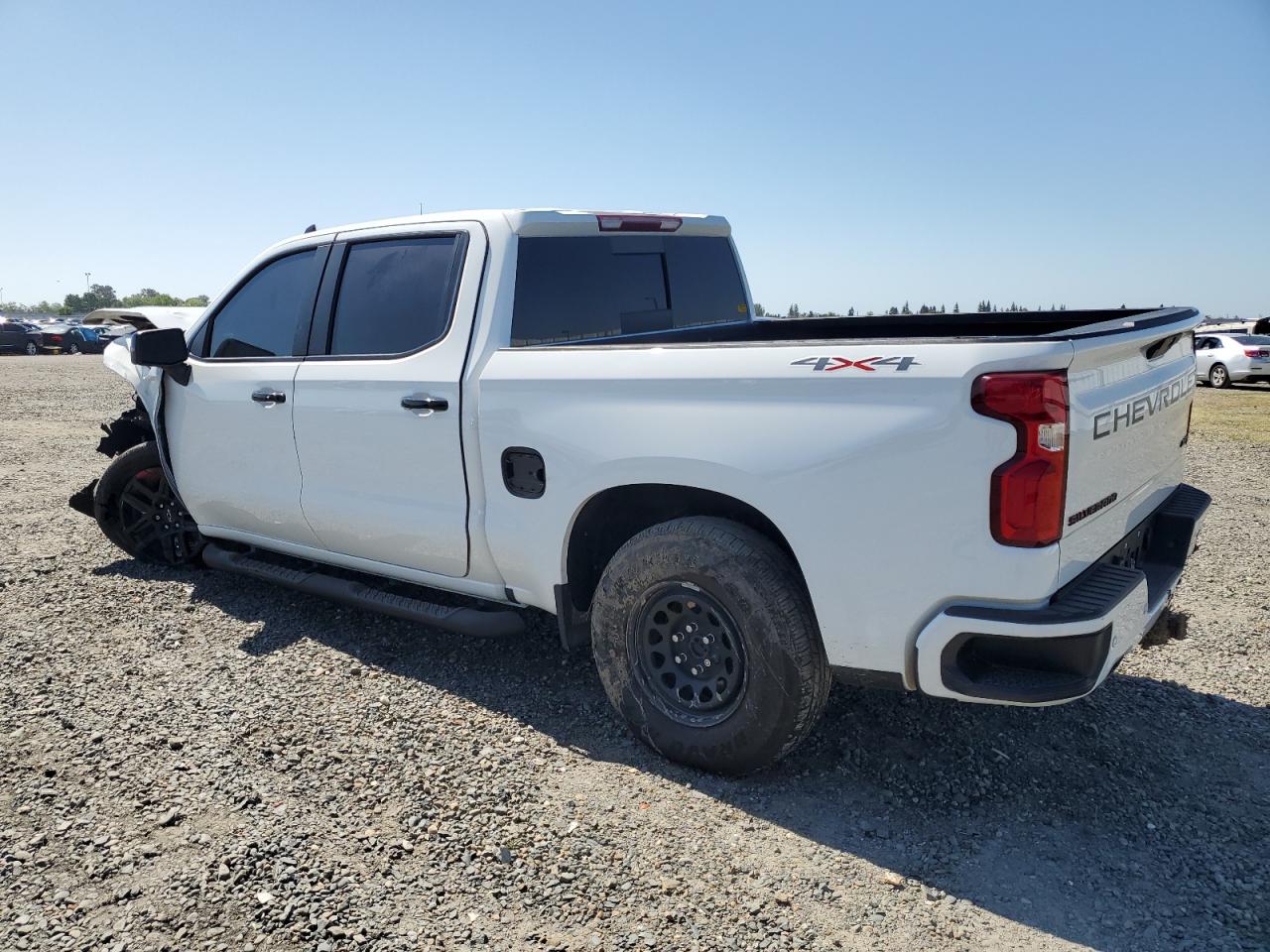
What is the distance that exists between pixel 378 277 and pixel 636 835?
255 centimetres

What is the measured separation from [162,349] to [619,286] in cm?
233

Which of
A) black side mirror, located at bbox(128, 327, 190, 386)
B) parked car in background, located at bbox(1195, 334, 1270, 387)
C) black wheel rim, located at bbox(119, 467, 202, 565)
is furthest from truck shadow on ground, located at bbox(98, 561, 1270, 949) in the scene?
parked car in background, located at bbox(1195, 334, 1270, 387)

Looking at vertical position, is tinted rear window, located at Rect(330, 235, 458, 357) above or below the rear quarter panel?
above

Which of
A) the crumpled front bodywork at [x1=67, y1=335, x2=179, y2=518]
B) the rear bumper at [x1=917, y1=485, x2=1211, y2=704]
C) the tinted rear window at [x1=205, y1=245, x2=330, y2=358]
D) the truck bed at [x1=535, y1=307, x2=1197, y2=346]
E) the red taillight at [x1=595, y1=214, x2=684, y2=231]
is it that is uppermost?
the red taillight at [x1=595, y1=214, x2=684, y2=231]

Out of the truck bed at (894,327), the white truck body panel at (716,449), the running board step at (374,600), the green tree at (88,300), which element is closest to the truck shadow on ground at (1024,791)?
the running board step at (374,600)

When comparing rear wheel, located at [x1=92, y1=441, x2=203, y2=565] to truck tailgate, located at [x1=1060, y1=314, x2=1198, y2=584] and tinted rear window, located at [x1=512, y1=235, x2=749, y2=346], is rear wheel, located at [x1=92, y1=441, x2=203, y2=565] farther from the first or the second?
truck tailgate, located at [x1=1060, y1=314, x2=1198, y2=584]

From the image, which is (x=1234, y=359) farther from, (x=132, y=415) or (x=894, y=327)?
(x=132, y=415)

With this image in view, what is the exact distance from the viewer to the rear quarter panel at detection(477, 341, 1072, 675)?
2393mm

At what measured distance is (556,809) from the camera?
9.65 ft

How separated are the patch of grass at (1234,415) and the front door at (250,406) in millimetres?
11296

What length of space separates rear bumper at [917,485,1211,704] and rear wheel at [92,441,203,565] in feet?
14.8

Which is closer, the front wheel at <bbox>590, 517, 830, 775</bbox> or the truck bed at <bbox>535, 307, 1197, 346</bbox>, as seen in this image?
the front wheel at <bbox>590, 517, 830, 775</bbox>

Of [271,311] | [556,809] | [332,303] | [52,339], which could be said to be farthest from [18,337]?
[556,809]

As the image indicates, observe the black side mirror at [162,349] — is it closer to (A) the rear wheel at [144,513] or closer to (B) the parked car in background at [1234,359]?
(A) the rear wheel at [144,513]
